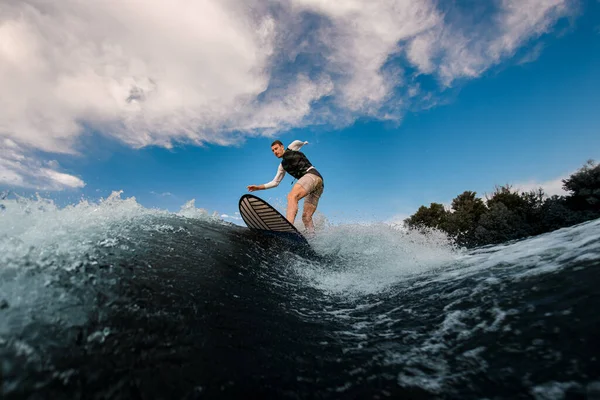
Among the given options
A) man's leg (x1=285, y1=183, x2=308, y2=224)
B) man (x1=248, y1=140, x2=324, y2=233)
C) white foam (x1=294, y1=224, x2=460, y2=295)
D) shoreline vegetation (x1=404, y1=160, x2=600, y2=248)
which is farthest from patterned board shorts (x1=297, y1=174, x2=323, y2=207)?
shoreline vegetation (x1=404, y1=160, x2=600, y2=248)

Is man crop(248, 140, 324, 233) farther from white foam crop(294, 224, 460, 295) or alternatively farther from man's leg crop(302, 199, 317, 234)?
white foam crop(294, 224, 460, 295)

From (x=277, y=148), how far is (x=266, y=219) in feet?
8.73

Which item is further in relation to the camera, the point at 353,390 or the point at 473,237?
the point at 473,237

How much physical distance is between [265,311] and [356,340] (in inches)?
30.5

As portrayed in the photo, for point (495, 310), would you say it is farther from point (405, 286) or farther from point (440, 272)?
point (440, 272)

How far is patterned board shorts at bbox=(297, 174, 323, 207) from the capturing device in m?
7.50

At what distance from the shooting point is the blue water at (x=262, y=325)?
138 cm

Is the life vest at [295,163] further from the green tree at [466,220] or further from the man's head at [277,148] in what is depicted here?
the green tree at [466,220]

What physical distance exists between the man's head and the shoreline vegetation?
9345 mm

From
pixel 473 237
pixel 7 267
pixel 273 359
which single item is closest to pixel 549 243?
pixel 273 359

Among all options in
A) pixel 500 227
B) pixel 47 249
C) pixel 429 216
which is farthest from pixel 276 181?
pixel 429 216

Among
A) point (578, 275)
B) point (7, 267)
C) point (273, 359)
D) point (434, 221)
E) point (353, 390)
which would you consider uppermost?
point (434, 221)

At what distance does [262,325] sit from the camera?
2.16 m

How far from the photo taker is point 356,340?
2.15 meters
